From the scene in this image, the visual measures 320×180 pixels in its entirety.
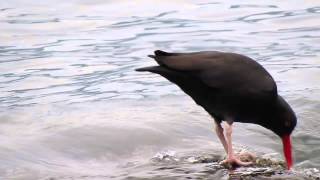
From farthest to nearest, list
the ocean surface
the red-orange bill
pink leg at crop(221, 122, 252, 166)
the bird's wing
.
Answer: the ocean surface, the red-orange bill, pink leg at crop(221, 122, 252, 166), the bird's wing

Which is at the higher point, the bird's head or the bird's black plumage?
the bird's black plumage

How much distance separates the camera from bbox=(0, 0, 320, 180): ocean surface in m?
7.69

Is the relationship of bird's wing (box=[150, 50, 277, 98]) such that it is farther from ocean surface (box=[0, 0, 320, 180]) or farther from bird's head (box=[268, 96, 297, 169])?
ocean surface (box=[0, 0, 320, 180])

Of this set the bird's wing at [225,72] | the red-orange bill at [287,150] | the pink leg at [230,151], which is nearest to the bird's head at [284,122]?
the red-orange bill at [287,150]

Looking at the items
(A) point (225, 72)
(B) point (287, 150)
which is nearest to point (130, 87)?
(B) point (287, 150)

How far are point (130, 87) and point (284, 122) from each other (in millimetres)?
3992

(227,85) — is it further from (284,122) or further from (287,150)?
(287,150)

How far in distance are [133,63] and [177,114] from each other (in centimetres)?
348

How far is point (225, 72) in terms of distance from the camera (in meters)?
7.05

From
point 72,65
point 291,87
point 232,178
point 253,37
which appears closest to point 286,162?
point 232,178

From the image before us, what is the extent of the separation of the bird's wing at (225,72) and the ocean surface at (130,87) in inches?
24.0

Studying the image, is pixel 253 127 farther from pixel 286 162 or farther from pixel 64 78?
pixel 64 78

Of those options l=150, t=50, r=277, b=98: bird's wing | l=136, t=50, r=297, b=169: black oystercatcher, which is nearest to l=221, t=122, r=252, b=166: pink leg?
l=136, t=50, r=297, b=169: black oystercatcher

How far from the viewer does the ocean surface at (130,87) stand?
7691 mm
